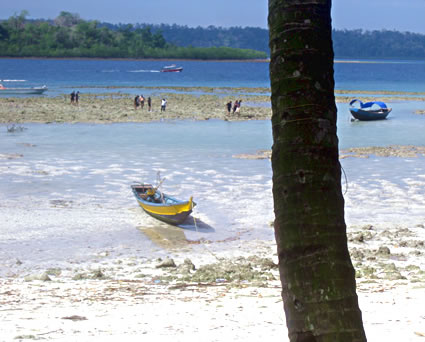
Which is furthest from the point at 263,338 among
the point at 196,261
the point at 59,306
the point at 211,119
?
the point at 211,119

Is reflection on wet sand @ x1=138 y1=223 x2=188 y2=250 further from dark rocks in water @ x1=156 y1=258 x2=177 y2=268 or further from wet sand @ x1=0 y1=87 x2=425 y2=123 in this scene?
wet sand @ x1=0 y1=87 x2=425 y2=123

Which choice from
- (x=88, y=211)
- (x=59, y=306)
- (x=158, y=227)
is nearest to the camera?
(x=59, y=306)

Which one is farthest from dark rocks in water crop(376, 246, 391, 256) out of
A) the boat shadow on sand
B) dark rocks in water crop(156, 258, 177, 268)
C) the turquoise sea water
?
the turquoise sea water

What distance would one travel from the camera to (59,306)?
8.76 metres

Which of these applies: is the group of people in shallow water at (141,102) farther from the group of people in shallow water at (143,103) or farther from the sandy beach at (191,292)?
the sandy beach at (191,292)

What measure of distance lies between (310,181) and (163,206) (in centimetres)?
1246

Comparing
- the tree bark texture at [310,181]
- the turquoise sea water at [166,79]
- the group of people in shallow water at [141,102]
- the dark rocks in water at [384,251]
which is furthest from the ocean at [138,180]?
the turquoise sea water at [166,79]

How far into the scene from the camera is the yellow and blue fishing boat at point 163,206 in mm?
16312

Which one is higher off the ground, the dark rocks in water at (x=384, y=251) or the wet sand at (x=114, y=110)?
the wet sand at (x=114, y=110)

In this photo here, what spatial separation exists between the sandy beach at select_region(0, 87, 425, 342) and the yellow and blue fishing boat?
46 cm

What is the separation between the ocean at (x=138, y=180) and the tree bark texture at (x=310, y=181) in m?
9.16

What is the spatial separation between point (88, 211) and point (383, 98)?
54255mm

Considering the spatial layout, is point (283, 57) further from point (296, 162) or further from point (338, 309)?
point (338, 309)

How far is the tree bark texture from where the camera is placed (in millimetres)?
4352
